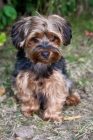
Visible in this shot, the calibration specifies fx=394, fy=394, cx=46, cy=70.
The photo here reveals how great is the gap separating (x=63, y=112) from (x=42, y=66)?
2.56 ft

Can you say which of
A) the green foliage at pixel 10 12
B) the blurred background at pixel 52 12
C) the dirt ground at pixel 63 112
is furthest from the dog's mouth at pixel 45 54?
the green foliage at pixel 10 12

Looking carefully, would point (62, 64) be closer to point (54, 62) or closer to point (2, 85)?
Result: point (54, 62)

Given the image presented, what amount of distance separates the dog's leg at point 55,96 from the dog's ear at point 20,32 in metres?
0.59

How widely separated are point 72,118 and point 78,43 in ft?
8.86

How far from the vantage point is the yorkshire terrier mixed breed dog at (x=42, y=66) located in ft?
15.8

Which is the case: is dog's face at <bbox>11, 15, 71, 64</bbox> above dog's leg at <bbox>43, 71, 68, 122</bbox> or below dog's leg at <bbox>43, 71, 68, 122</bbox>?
above

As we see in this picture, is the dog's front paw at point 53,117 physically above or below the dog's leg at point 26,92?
below

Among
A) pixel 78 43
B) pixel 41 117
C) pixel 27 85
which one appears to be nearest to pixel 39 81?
pixel 27 85

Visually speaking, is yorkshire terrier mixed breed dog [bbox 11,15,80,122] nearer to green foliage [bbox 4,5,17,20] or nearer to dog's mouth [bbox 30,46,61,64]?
dog's mouth [bbox 30,46,61,64]

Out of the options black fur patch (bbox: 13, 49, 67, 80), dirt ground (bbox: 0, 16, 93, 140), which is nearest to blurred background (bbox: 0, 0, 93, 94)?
dirt ground (bbox: 0, 16, 93, 140)

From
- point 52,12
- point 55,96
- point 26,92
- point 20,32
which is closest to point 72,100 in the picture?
point 55,96

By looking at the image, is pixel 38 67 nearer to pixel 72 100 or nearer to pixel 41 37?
pixel 41 37

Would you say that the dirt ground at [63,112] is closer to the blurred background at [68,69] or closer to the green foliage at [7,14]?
the blurred background at [68,69]

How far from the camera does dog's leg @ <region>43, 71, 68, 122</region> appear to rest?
5.11 meters
